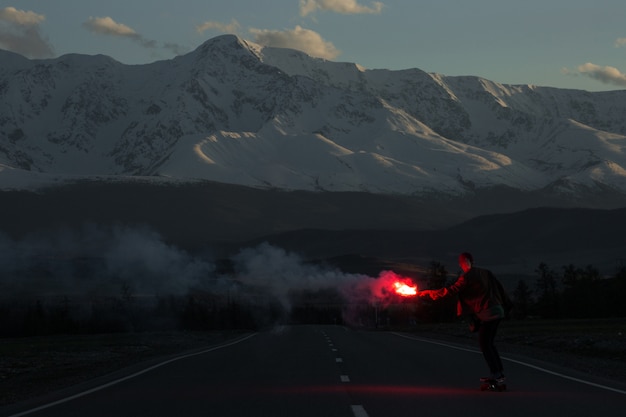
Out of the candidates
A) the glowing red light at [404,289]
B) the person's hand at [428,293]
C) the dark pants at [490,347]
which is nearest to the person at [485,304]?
the dark pants at [490,347]

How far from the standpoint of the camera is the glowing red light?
2713 cm

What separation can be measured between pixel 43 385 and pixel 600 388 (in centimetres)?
1364

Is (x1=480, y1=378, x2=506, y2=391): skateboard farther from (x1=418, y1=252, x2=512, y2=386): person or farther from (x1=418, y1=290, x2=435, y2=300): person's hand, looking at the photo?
(x1=418, y1=290, x2=435, y2=300): person's hand

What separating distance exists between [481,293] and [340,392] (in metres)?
3.39

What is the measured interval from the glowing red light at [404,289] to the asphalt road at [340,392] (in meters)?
1.90

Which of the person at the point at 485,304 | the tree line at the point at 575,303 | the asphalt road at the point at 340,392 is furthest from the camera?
the tree line at the point at 575,303

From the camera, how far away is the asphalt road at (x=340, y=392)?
65.5ft

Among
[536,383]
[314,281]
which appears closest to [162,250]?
[314,281]

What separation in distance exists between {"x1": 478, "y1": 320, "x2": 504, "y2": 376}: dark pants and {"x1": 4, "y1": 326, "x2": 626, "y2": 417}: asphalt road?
0.62 m

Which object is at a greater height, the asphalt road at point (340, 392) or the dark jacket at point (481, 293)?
the dark jacket at point (481, 293)

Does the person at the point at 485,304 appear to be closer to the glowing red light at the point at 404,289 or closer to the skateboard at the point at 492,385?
the skateboard at the point at 492,385

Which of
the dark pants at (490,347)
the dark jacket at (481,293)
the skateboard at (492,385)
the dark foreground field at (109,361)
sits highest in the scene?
the dark jacket at (481,293)

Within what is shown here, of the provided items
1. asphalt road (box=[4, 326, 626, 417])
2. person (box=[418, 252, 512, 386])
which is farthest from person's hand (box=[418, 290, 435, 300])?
asphalt road (box=[4, 326, 626, 417])

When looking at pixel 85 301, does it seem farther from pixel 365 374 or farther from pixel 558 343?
pixel 365 374
